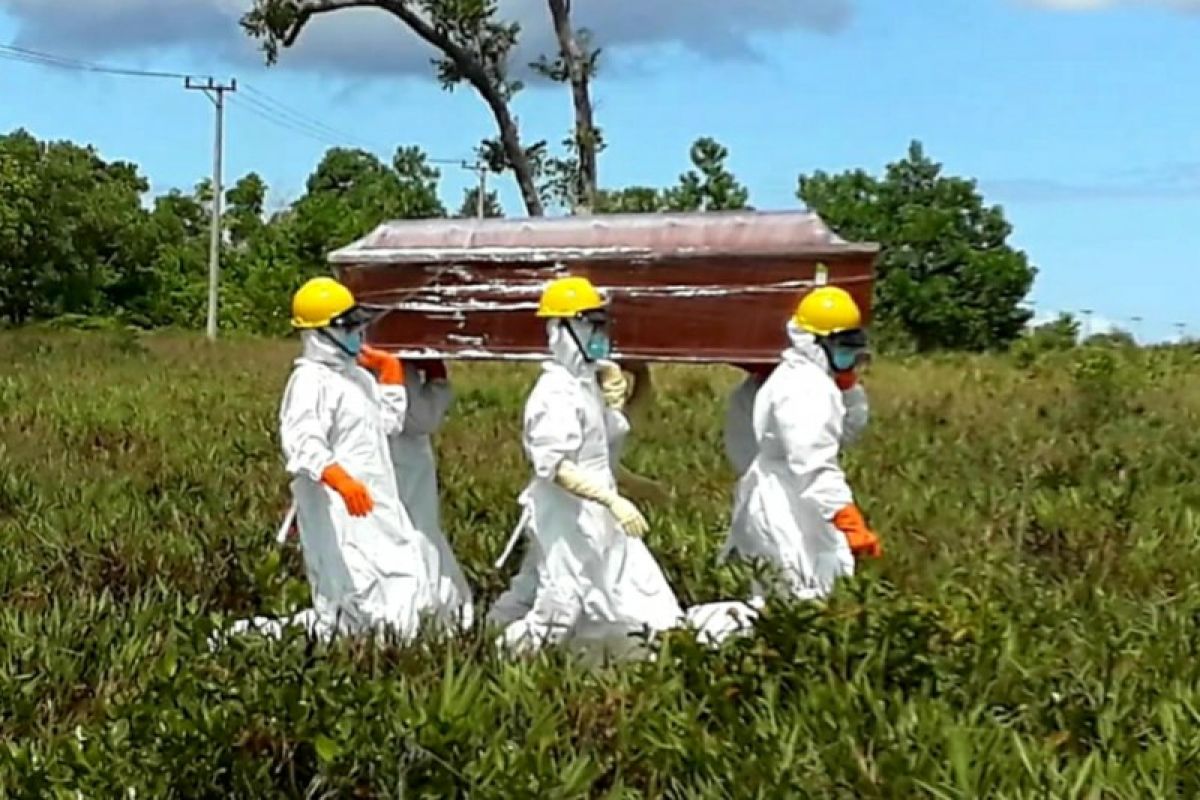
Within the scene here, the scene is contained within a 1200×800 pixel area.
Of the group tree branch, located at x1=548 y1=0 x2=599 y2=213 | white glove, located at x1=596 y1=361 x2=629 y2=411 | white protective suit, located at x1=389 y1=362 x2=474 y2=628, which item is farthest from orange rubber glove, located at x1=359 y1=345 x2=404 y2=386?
tree branch, located at x1=548 y1=0 x2=599 y2=213

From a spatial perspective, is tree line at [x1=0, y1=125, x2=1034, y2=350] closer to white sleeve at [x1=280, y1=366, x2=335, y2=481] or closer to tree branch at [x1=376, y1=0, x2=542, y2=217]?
tree branch at [x1=376, y1=0, x2=542, y2=217]

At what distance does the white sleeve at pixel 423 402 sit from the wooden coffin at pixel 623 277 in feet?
0.48

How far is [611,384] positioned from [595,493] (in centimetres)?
55

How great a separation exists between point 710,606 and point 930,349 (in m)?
28.5

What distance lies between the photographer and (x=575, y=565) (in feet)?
23.7

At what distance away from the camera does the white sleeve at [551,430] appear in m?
7.10

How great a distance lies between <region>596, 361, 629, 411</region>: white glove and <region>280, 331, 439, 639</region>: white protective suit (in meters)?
0.86

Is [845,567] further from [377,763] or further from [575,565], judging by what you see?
[377,763]

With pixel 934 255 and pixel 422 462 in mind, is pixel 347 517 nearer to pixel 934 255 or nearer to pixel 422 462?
Result: pixel 422 462

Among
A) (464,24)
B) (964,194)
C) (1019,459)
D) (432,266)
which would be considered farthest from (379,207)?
(432,266)

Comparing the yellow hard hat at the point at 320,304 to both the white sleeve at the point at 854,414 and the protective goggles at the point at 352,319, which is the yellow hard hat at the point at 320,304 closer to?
the protective goggles at the point at 352,319

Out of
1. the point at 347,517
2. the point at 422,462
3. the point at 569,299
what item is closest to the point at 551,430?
the point at 569,299

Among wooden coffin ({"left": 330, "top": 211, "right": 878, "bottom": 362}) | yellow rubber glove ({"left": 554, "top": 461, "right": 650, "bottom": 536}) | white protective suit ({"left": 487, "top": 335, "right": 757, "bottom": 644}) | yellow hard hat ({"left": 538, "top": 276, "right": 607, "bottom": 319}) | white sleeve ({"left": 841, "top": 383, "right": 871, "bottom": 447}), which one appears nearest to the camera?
white protective suit ({"left": 487, "top": 335, "right": 757, "bottom": 644})

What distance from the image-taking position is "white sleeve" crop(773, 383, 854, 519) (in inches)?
284
